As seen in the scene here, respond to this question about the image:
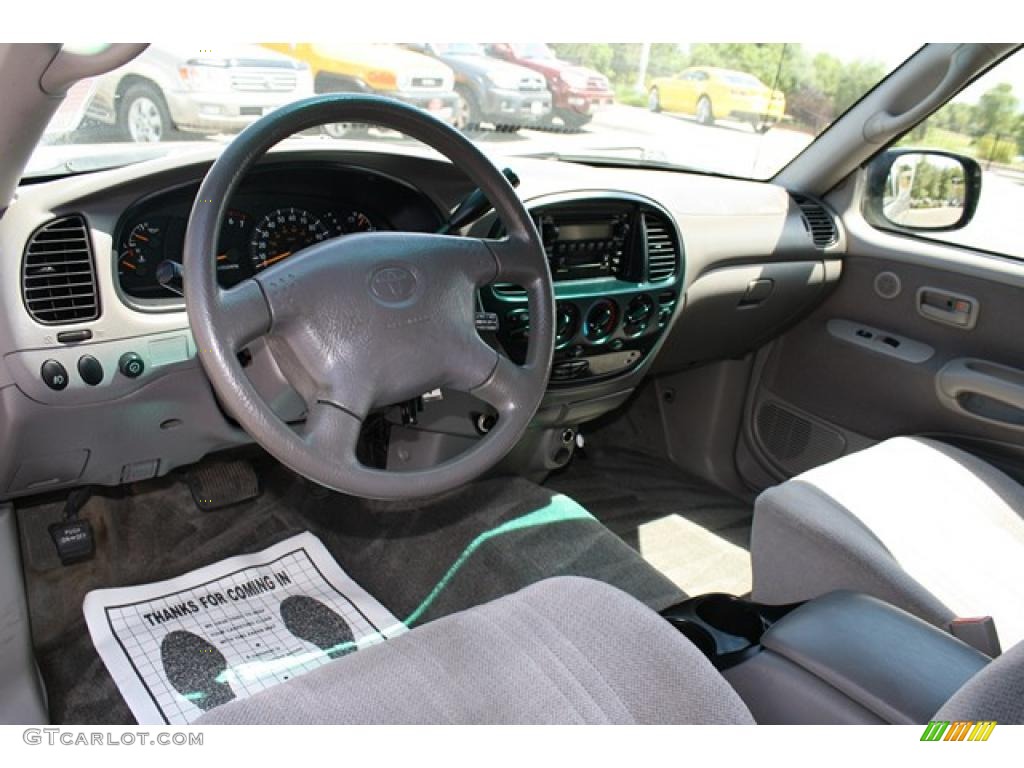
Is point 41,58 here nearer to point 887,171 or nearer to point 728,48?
point 728,48

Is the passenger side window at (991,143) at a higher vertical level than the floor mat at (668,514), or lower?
higher

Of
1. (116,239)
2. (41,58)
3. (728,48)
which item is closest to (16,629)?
(116,239)

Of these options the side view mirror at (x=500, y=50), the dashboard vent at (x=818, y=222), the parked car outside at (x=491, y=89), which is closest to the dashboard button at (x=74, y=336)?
the parked car outside at (x=491, y=89)

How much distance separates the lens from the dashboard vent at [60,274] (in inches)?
58.9

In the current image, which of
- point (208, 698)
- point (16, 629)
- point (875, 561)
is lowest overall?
point (208, 698)

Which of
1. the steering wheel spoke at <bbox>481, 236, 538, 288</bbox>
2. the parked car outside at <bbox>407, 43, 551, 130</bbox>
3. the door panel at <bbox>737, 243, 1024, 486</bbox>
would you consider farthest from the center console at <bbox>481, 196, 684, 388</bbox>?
the door panel at <bbox>737, 243, 1024, 486</bbox>

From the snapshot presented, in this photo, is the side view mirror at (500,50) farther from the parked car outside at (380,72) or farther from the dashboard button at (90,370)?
the dashboard button at (90,370)

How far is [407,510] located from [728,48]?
128 centimetres

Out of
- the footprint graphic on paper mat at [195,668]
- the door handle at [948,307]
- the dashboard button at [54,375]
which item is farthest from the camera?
the door handle at [948,307]

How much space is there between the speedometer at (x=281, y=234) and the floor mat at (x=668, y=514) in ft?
4.12

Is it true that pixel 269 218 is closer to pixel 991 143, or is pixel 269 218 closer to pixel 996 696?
pixel 996 696

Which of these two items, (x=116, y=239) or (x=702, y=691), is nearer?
(x=702, y=691)

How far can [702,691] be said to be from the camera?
1.07m

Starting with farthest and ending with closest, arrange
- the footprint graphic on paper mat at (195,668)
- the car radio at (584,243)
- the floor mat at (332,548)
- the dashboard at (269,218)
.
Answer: the car radio at (584,243), the floor mat at (332,548), the footprint graphic on paper mat at (195,668), the dashboard at (269,218)
